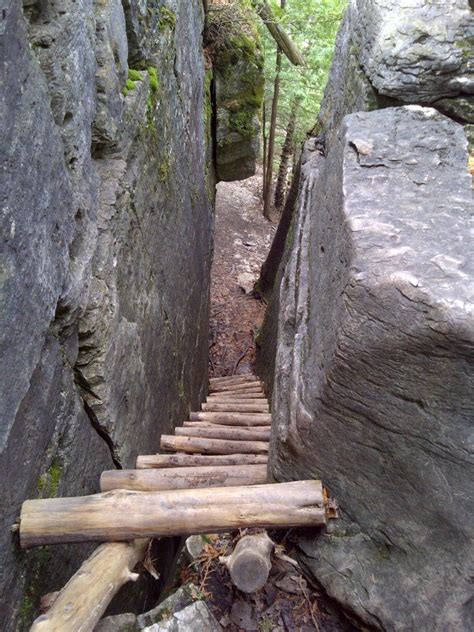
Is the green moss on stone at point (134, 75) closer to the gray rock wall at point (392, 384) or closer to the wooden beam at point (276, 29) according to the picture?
the gray rock wall at point (392, 384)

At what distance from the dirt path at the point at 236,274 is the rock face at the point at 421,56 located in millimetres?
5839

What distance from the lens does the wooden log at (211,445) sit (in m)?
3.42

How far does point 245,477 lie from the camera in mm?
2531

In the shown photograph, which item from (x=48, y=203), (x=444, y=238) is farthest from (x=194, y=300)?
(x=444, y=238)

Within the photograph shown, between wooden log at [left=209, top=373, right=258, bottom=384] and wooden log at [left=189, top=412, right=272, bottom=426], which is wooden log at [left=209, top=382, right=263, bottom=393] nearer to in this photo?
wooden log at [left=209, top=373, right=258, bottom=384]

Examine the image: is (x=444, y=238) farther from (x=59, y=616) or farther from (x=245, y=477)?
(x=59, y=616)

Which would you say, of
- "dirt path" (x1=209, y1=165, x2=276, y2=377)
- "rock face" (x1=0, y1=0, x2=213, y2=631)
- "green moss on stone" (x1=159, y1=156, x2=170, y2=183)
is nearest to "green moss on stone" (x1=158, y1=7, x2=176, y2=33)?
"rock face" (x1=0, y1=0, x2=213, y2=631)

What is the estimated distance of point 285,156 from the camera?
1289cm

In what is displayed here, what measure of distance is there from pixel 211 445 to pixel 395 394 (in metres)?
2.16

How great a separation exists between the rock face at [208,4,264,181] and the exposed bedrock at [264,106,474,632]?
5.26 m

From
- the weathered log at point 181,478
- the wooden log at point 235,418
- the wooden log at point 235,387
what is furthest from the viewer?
the wooden log at point 235,387

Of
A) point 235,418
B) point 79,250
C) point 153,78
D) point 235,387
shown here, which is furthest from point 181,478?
point 235,387

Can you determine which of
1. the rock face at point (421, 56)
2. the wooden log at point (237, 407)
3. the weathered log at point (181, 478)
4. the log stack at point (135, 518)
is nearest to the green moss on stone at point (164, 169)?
the rock face at point (421, 56)

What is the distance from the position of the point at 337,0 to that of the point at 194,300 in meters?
7.10
